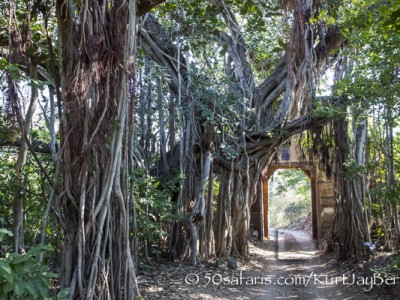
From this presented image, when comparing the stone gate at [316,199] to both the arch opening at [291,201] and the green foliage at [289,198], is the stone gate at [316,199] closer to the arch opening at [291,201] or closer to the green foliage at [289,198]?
the arch opening at [291,201]

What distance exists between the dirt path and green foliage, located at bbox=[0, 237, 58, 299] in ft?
8.42

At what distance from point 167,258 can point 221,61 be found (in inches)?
153

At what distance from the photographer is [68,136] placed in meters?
3.10

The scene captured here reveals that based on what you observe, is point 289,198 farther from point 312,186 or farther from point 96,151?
point 96,151

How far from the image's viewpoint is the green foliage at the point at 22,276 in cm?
217

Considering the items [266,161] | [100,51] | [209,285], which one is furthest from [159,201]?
[100,51]

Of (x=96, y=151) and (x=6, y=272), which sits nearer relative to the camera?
(x=6, y=272)

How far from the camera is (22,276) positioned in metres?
2.34

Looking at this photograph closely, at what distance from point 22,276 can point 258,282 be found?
4.48m

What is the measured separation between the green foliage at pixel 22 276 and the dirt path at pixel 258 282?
2.57 m

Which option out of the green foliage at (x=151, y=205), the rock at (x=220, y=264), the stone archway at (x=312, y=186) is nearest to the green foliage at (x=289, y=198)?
the stone archway at (x=312, y=186)

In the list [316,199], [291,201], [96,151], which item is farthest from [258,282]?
[291,201]

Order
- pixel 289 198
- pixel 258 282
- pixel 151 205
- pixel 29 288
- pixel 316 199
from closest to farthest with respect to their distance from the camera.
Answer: pixel 29 288 → pixel 151 205 → pixel 258 282 → pixel 316 199 → pixel 289 198

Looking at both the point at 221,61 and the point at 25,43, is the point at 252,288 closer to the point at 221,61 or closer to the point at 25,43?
the point at 25,43
